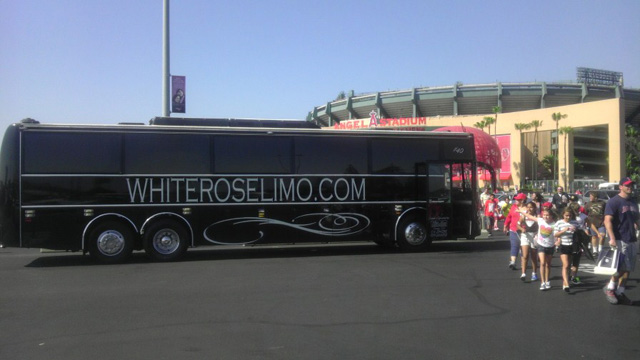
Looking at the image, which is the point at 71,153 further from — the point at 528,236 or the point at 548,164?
the point at 548,164

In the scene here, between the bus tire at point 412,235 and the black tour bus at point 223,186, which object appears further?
the bus tire at point 412,235

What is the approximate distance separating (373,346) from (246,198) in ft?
26.4

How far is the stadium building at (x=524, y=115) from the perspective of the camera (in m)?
69.2

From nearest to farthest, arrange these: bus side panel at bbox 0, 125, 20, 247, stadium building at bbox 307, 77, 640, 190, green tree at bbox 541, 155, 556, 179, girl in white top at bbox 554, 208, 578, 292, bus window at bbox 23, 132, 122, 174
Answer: girl in white top at bbox 554, 208, 578, 292, bus side panel at bbox 0, 125, 20, 247, bus window at bbox 23, 132, 122, 174, stadium building at bbox 307, 77, 640, 190, green tree at bbox 541, 155, 556, 179

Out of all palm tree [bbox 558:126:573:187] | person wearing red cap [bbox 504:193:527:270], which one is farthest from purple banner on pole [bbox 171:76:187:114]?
palm tree [bbox 558:126:573:187]

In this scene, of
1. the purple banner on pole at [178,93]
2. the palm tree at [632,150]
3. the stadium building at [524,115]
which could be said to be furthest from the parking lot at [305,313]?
the palm tree at [632,150]

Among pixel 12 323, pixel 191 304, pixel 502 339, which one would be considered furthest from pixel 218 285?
pixel 502 339

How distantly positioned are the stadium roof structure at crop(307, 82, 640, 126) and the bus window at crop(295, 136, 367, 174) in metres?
75.2

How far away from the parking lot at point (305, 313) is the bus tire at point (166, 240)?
1.97ft

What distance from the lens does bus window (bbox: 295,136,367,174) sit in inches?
556

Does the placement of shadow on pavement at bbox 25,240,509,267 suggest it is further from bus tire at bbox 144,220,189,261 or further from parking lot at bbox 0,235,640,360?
parking lot at bbox 0,235,640,360

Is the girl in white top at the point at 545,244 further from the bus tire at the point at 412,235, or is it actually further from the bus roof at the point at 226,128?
the bus roof at the point at 226,128

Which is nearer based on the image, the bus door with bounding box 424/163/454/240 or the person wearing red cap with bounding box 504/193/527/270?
the person wearing red cap with bounding box 504/193/527/270

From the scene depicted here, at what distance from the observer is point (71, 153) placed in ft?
41.1
